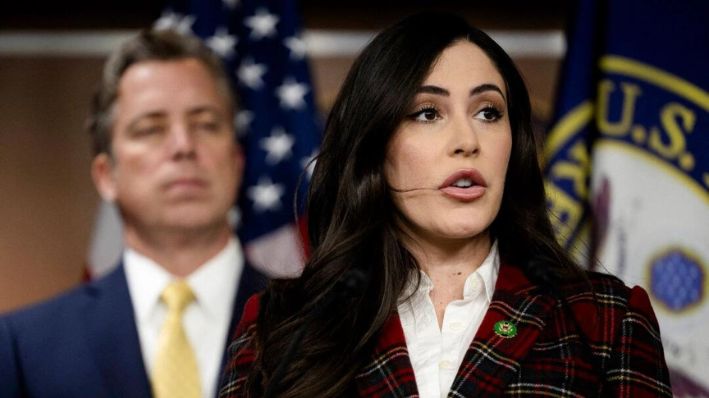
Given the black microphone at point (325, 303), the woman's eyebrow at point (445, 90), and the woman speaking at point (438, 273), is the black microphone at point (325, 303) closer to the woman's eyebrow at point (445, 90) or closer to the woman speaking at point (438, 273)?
the woman speaking at point (438, 273)

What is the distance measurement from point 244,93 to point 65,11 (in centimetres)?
61

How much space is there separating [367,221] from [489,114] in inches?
9.1

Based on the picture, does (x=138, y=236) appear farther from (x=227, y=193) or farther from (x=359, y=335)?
(x=359, y=335)

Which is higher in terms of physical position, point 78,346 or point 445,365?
point 445,365

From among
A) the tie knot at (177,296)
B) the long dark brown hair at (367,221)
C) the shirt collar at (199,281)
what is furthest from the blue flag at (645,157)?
the long dark brown hair at (367,221)

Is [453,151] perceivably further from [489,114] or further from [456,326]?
[456,326]

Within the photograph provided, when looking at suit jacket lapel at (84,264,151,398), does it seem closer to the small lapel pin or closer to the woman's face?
the woman's face

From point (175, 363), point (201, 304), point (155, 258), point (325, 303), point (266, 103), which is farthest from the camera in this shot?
point (266, 103)

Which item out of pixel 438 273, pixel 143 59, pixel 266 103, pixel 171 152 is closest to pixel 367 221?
pixel 438 273

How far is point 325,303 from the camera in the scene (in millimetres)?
1458

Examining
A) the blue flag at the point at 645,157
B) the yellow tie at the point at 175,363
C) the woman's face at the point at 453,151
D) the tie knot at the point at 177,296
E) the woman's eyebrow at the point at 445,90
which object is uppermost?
the woman's eyebrow at the point at 445,90

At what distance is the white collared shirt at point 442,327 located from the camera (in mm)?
1477

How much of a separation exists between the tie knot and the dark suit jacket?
87 millimetres

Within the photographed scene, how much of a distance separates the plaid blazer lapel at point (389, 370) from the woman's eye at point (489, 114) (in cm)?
31
